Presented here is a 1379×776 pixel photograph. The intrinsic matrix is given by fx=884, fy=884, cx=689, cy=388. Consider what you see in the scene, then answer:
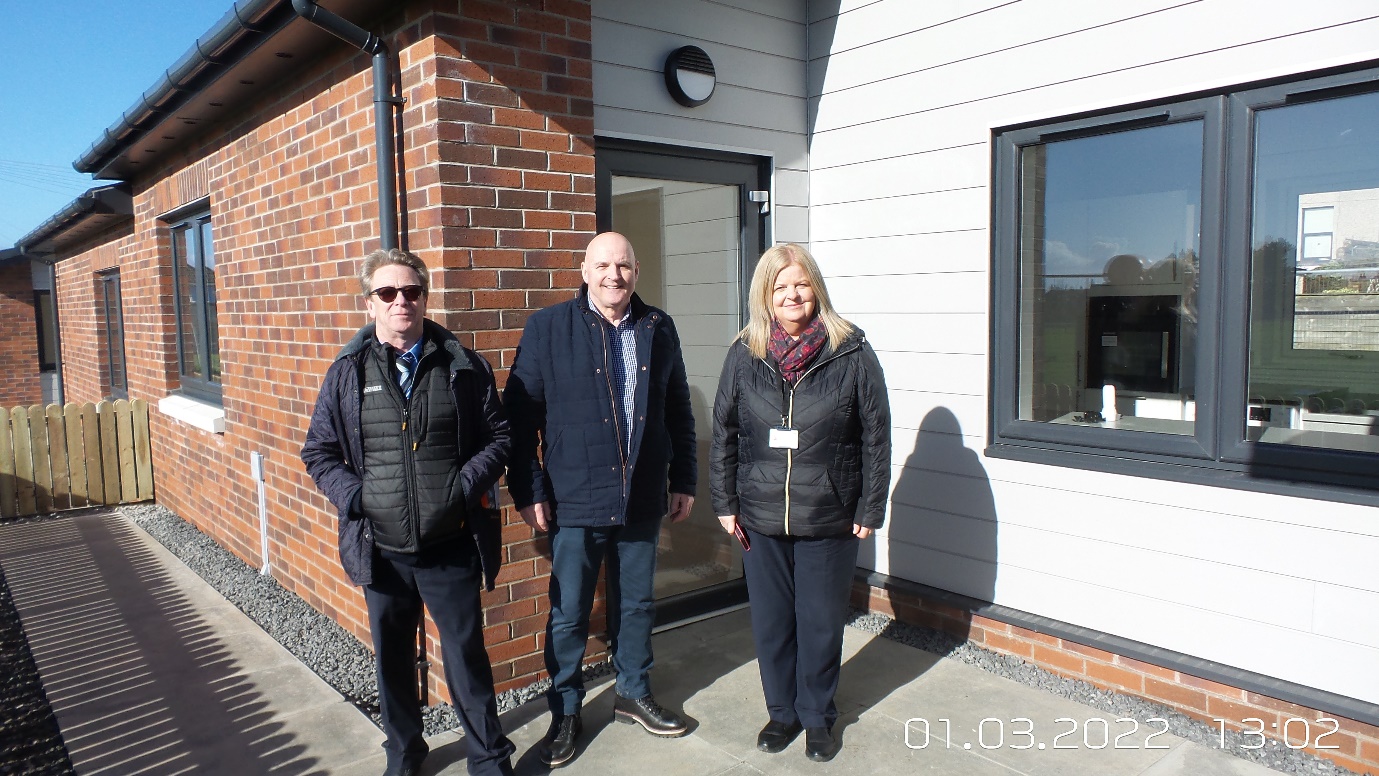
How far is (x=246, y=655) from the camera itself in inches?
169

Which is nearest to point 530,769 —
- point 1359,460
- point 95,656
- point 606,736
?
point 606,736

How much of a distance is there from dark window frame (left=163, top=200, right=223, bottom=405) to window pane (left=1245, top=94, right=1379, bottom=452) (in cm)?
600

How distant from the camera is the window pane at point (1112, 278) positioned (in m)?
3.44

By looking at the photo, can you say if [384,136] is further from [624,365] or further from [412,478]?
[412,478]

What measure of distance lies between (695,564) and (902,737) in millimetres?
1601

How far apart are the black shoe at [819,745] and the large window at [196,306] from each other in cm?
479

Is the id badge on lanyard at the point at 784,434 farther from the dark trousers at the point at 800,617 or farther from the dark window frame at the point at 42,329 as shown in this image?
the dark window frame at the point at 42,329

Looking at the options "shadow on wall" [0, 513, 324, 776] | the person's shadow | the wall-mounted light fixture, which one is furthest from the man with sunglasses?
the wall-mounted light fixture

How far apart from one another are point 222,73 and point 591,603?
3447 mm

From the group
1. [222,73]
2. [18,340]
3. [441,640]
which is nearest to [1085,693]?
[441,640]

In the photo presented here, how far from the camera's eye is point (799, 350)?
3.10m

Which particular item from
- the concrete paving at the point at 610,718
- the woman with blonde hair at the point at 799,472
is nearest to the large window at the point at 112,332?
the concrete paving at the point at 610,718

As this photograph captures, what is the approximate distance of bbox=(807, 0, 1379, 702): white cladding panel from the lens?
121 inches

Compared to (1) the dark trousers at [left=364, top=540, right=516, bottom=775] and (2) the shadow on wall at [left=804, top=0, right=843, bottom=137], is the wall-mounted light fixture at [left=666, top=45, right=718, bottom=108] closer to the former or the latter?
(2) the shadow on wall at [left=804, top=0, right=843, bottom=137]
